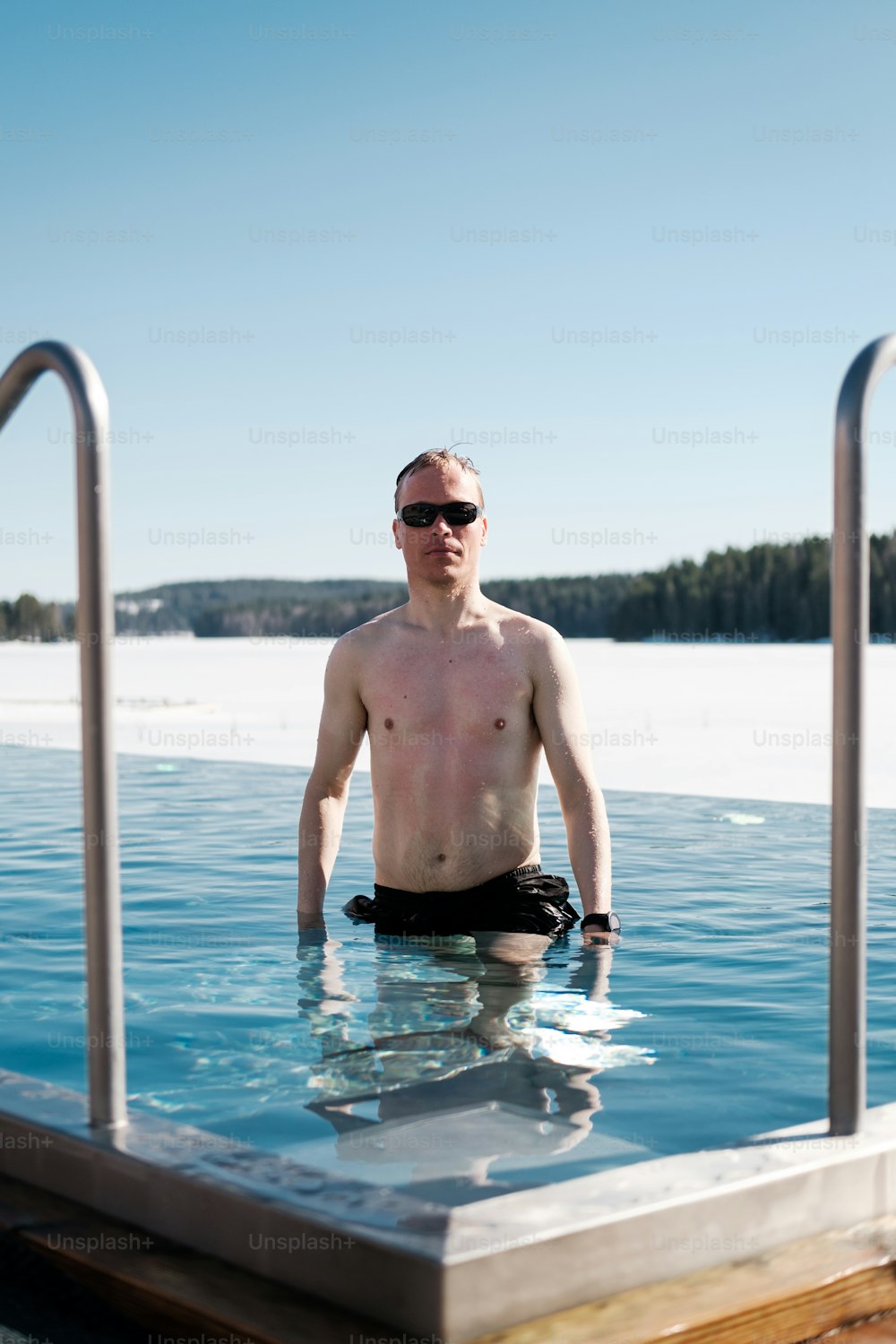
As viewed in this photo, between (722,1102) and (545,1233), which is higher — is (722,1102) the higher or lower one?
the lower one

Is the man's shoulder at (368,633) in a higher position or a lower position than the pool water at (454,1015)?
higher

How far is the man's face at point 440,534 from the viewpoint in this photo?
3.40 meters

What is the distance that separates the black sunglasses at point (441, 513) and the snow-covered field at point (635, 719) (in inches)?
39.4

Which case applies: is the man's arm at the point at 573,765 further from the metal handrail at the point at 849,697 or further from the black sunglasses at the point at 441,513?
the metal handrail at the point at 849,697

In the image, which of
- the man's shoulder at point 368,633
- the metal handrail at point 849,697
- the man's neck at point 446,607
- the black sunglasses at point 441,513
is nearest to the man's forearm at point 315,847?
the man's shoulder at point 368,633

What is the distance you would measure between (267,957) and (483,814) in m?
0.92

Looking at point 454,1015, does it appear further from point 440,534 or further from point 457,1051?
point 440,534

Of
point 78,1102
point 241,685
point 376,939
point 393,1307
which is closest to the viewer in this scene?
point 393,1307

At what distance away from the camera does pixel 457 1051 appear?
279cm

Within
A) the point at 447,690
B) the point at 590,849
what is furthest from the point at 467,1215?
the point at 447,690

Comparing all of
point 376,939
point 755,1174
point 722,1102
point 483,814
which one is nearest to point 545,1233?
point 755,1174

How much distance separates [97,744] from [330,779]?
1853 mm

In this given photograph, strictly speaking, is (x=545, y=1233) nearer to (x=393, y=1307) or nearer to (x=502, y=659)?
(x=393, y=1307)

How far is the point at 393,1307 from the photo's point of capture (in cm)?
148
